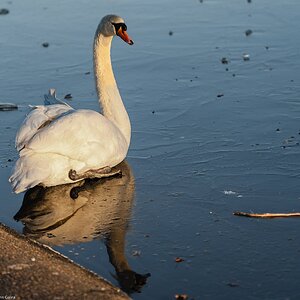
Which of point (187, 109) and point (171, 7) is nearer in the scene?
point (187, 109)

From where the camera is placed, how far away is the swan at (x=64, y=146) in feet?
21.6

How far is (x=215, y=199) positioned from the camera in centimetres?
639

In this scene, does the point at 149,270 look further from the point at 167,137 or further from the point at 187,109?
the point at 187,109

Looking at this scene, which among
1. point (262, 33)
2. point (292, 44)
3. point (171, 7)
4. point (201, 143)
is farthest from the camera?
point (171, 7)

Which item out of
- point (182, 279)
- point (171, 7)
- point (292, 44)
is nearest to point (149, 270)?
point (182, 279)

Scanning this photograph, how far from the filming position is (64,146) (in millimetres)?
6746

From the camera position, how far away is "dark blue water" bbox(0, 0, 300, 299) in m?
5.35

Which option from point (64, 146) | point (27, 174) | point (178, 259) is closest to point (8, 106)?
point (64, 146)

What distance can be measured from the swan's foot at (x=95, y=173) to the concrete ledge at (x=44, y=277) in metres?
1.58

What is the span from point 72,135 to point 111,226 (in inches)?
44.9

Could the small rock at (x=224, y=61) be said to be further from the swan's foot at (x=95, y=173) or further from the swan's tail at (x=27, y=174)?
the swan's tail at (x=27, y=174)

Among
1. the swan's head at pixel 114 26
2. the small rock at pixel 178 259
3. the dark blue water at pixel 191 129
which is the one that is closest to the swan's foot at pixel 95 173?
the dark blue water at pixel 191 129

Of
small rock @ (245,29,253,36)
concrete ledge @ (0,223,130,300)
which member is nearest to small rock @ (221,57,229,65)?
small rock @ (245,29,253,36)

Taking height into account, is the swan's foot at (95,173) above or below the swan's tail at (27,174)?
below
